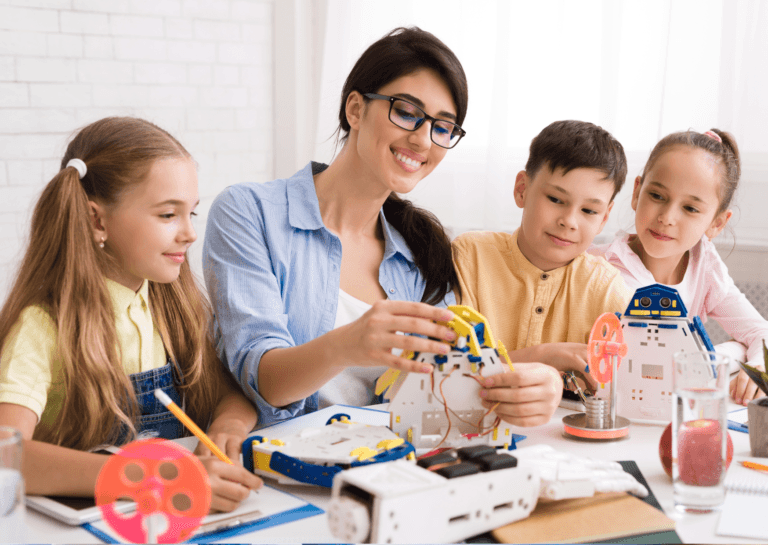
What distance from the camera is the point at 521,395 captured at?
112 centimetres

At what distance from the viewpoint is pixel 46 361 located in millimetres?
1117

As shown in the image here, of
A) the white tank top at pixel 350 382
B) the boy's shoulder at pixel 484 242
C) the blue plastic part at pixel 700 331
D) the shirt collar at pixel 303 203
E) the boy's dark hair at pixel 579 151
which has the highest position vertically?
the boy's dark hair at pixel 579 151

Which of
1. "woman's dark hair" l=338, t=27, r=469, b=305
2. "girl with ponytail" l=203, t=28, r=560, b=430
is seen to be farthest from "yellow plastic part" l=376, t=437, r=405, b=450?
"woman's dark hair" l=338, t=27, r=469, b=305

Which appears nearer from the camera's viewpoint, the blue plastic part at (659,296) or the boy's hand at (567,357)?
the blue plastic part at (659,296)

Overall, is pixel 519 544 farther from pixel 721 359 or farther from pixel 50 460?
pixel 50 460

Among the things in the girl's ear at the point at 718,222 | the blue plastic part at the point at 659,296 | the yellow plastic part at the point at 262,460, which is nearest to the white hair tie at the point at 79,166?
the yellow plastic part at the point at 262,460

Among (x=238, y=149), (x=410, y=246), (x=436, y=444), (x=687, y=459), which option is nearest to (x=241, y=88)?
(x=238, y=149)

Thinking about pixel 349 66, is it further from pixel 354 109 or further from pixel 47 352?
pixel 47 352

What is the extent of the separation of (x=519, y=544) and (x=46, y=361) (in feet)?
2.46

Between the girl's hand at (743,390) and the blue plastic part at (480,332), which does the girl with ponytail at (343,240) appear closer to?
the blue plastic part at (480,332)

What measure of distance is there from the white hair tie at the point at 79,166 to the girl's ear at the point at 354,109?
2.09 ft

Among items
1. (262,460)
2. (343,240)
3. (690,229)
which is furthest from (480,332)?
(690,229)

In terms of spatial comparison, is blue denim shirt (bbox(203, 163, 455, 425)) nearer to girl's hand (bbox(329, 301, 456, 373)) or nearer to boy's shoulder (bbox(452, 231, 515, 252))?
boy's shoulder (bbox(452, 231, 515, 252))

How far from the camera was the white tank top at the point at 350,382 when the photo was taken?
1.61 meters
